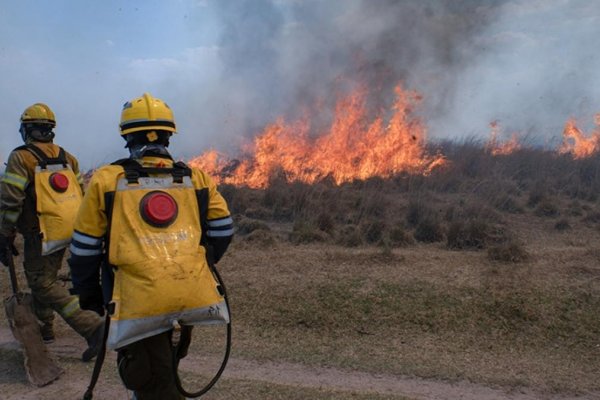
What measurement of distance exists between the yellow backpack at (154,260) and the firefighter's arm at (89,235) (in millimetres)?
86

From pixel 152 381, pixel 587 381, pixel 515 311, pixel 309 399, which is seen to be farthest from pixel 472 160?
pixel 152 381

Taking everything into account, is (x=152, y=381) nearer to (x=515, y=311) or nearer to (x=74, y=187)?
(x=74, y=187)

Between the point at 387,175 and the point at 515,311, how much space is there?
955cm

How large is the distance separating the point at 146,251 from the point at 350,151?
13.7m

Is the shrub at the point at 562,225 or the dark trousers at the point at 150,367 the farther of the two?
the shrub at the point at 562,225

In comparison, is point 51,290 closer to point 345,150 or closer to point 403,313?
point 403,313

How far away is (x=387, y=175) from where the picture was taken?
15.3 meters

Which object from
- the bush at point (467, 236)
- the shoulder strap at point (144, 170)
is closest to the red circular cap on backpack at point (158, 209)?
the shoulder strap at point (144, 170)

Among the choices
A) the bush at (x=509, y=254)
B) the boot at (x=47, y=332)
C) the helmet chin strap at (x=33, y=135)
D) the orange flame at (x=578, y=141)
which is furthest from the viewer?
the orange flame at (x=578, y=141)

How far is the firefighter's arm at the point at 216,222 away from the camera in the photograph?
3100 millimetres

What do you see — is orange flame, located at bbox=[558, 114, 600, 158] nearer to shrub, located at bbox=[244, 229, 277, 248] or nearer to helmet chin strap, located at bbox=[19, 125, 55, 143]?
shrub, located at bbox=[244, 229, 277, 248]

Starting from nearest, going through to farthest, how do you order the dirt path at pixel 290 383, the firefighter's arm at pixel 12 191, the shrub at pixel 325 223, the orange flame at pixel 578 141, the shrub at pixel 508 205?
the dirt path at pixel 290 383
the firefighter's arm at pixel 12 191
the shrub at pixel 325 223
the shrub at pixel 508 205
the orange flame at pixel 578 141

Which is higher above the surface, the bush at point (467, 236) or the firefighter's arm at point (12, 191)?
the firefighter's arm at point (12, 191)

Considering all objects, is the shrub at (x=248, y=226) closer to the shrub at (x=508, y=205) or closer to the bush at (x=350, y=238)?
the bush at (x=350, y=238)
